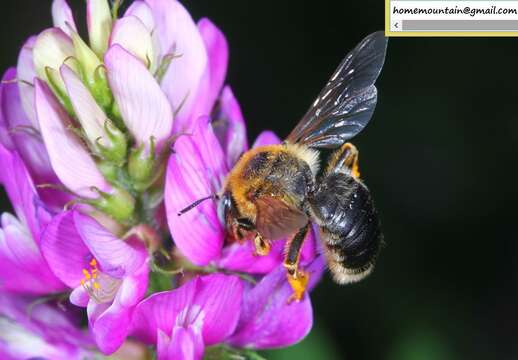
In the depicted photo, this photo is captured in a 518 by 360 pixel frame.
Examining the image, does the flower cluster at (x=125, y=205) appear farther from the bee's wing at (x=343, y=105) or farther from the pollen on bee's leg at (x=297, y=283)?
the bee's wing at (x=343, y=105)

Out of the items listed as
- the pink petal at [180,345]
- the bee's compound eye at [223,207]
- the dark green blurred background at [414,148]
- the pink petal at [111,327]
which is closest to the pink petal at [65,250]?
the pink petal at [111,327]

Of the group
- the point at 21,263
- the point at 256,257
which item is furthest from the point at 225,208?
the point at 21,263

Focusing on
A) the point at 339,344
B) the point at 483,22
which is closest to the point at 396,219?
the point at 339,344

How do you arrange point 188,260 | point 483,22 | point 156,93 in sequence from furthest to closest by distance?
point 483,22, point 188,260, point 156,93

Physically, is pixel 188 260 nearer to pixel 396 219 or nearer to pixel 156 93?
pixel 156 93

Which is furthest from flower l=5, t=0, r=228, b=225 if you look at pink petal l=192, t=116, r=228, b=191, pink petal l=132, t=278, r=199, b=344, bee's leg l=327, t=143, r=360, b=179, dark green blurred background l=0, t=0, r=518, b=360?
dark green blurred background l=0, t=0, r=518, b=360
